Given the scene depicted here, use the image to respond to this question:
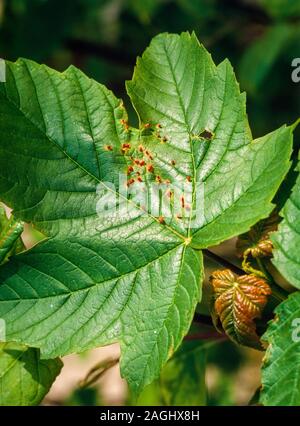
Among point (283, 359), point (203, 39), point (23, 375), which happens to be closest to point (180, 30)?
point (203, 39)

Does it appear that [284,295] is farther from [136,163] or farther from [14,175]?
[14,175]

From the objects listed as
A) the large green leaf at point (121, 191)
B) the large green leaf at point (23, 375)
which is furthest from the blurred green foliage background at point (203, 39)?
the large green leaf at point (121, 191)

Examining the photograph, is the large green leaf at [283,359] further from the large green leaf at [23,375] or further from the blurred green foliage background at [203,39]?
the blurred green foliage background at [203,39]

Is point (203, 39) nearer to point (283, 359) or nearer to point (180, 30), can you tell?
point (180, 30)
